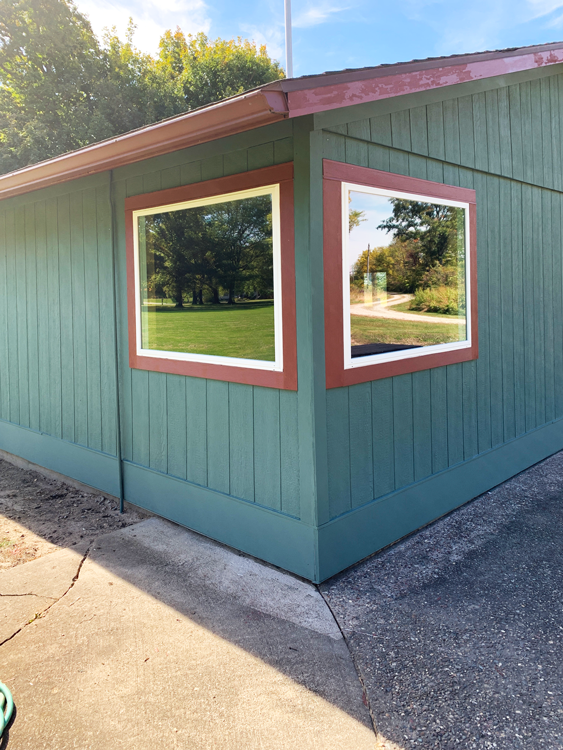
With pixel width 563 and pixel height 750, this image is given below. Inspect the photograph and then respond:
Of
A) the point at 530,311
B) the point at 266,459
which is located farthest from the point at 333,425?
the point at 530,311

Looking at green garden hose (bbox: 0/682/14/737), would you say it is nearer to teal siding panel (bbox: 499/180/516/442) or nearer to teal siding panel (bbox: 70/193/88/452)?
teal siding panel (bbox: 70/193/88/452)

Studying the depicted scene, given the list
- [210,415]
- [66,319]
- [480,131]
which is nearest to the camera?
[210,415]

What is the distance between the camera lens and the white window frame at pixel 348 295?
3033 millimetres

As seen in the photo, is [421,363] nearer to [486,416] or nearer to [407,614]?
[486,416]

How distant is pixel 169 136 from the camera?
8.91 feet

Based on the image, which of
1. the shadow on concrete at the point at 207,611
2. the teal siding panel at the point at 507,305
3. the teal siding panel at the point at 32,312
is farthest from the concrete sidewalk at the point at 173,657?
the teal siding panel at the point at 507,305

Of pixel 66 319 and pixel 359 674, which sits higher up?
pixel 66 319

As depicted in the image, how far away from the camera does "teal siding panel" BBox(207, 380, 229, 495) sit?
3.39 metres

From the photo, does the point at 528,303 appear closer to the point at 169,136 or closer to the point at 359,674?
the point at 169,136

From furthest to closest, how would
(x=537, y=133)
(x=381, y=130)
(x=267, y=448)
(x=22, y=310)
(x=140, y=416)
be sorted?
(x=22, y=310) < (x=537, y=133) < (x=140, y=416) < (x=381, y=130) < (x=267, y=448)

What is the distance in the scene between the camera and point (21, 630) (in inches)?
101

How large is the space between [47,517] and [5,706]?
219 cm

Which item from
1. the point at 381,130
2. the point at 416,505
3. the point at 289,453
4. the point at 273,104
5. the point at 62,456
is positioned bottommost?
the point at 416,505

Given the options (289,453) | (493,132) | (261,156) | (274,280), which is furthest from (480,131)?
(289,453)
